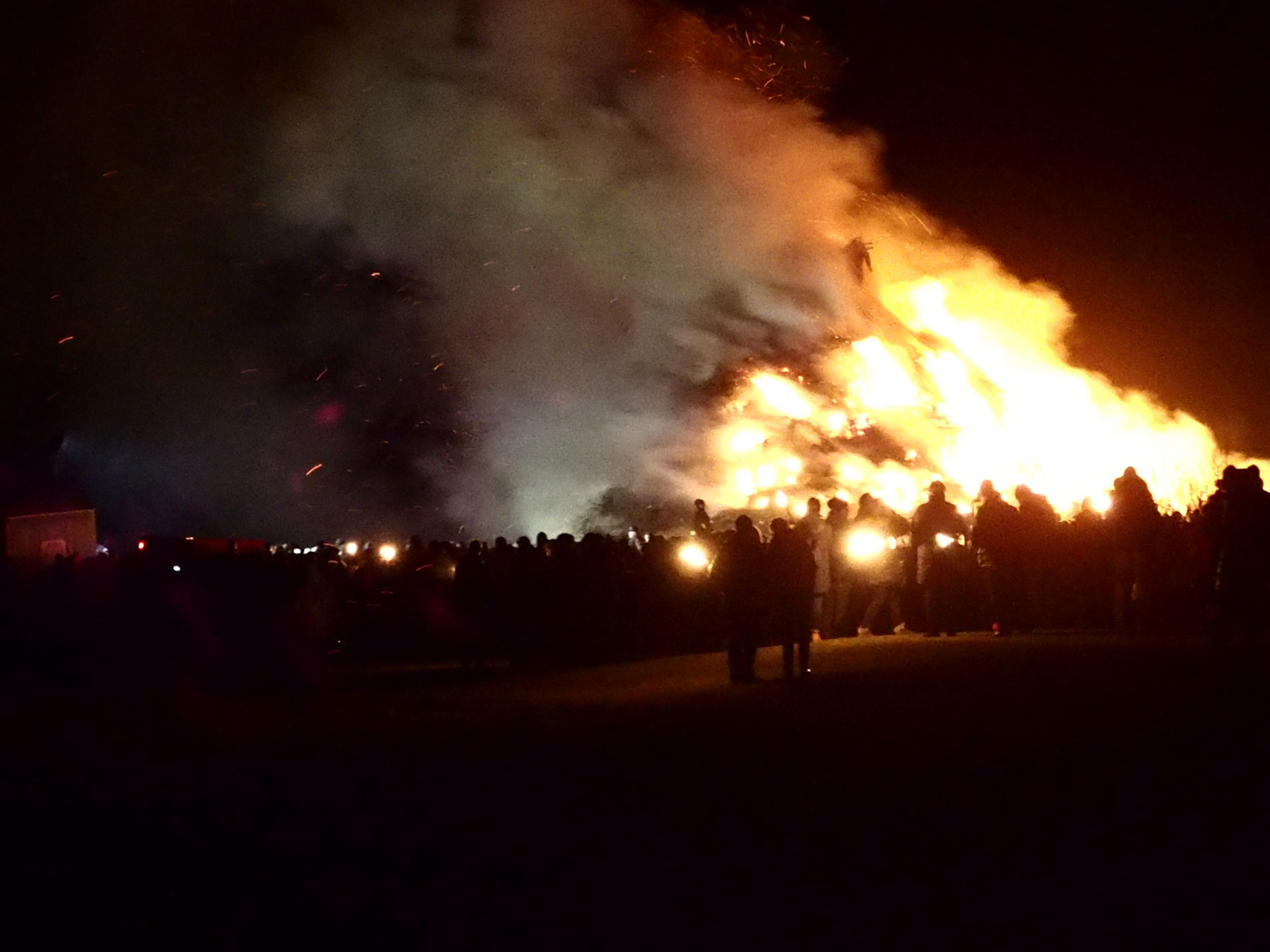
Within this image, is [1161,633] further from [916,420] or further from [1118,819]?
[1118,819]

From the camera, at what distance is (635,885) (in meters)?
5.45

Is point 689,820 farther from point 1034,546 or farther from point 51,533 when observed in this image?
point 51,533

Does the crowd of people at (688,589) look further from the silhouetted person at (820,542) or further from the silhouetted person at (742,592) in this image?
the silhouetted person at (742,592)

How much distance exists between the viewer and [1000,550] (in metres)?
16.0

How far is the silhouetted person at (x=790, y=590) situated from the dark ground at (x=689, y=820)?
117cm

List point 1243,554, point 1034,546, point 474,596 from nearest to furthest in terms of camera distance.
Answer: point 1243,554, point 1034,546, point 474,596

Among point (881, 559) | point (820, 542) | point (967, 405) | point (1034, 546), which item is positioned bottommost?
point (881, 559)

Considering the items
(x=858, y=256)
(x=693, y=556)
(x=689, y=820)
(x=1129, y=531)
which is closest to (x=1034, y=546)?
(x=1129, y=531)

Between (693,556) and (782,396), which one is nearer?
(693,556)

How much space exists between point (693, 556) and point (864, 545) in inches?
93.4

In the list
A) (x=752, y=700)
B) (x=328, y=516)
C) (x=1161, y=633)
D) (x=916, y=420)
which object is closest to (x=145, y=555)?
(x=916, y=420)

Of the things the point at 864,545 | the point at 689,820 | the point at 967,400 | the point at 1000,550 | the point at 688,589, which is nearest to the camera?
the point at 689,820

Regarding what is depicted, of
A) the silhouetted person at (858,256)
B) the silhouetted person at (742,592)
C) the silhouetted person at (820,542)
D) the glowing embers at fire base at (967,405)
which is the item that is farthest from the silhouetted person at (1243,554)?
the silhouetted person at (858,256)

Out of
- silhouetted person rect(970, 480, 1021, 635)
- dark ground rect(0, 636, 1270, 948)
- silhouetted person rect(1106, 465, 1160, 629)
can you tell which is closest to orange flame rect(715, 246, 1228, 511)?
silhouetted person rect(1106, 465, 1160, 629)
